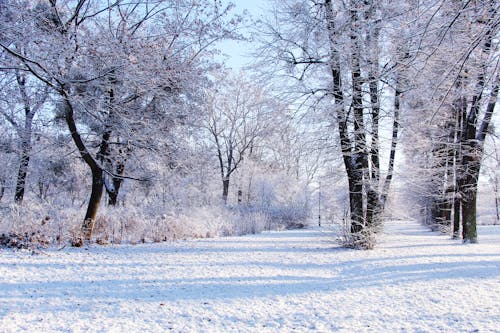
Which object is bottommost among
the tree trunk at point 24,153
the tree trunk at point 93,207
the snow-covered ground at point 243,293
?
the snow-covered ground at point 243,293

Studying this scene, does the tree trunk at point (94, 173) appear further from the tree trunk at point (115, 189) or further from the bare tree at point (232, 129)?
the bare tree at point (232, 129)

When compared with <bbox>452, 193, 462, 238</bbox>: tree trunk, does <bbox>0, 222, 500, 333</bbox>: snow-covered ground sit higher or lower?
lower

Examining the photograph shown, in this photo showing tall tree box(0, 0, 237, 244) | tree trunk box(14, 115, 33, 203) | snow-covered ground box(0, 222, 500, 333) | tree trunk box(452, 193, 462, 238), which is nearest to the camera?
snow-covered ground box(0, 222, 500, 333)

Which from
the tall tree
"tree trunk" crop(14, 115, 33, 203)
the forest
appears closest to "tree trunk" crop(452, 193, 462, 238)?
the forest

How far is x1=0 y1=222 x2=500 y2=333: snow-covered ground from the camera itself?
3590 mm

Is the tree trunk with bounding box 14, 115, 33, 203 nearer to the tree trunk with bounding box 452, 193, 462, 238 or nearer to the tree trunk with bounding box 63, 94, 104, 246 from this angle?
the tree trunk with bounding box 63, 94, 104, 246

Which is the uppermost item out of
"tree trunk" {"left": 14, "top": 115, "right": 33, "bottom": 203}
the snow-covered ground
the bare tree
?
the bare tree

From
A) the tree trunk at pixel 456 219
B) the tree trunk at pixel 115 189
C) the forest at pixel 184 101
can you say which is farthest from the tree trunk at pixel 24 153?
the tree trunk at pixel 456 219

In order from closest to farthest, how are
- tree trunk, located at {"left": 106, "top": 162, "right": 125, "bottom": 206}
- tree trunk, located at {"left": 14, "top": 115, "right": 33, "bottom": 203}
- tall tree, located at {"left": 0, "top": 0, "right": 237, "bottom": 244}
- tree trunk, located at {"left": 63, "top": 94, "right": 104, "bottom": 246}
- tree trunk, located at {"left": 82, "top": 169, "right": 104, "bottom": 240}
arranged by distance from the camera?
tall tree, located at {"left": 0, "top": 0, "right": 237, "bottom": 244}
tree trunk, located at {"left": 63, "top": 94, "right": 104, "bottom": 246}
tree trunk, located at {"left": 82, "top": 169, "right": 104, "bottom": 240}
tree trunk, located at {"left": 14, "top": 115, "right": 33, "bottom": 203}
tree trunk, located at {"left": 106, "top": 162, "right": 125, "bottom": 206}

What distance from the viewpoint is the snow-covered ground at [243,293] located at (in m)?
3.59

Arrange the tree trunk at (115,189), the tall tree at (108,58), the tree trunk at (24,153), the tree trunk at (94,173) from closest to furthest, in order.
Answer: the tall tree at (108,58) → the tree trunk at (94,173) → the tree trunk at (24,153) → the tree trunk at (115,189)

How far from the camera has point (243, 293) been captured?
4.77 meters

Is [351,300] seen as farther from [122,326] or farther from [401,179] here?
[401,179]

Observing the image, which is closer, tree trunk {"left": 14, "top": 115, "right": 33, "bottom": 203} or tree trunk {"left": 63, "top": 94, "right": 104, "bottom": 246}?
tree trunk {"left": 63, "top": 94, "right": 104, "bottom": 246}
